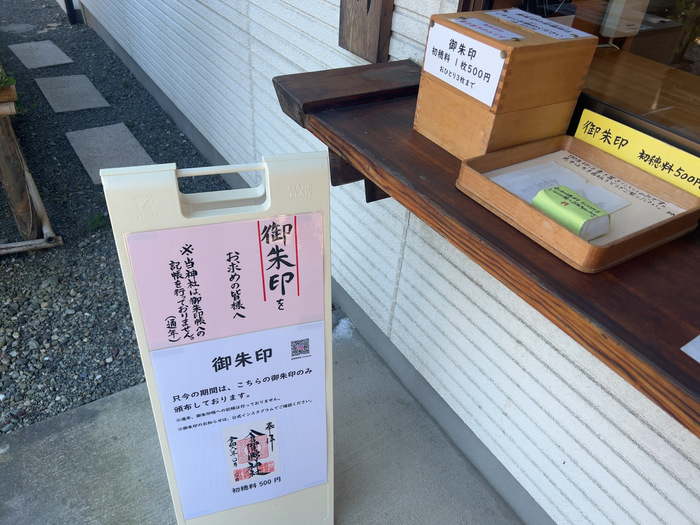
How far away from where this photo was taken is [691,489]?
1497 mm

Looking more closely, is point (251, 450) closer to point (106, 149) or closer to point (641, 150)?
point (641, 150)

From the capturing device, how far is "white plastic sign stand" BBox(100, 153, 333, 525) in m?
1.35

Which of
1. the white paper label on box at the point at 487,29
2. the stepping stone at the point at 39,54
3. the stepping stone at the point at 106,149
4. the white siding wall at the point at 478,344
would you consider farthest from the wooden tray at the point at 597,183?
the stepping stone at the point at 39,54

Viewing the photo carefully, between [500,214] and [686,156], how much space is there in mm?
461

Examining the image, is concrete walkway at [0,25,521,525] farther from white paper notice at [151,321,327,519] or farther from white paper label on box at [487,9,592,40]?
white paper label on box at [487,9,592,40]

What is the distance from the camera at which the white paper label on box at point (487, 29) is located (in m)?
1.24

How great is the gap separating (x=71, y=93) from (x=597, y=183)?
20.0 feet

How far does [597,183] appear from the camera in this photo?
1.29 m

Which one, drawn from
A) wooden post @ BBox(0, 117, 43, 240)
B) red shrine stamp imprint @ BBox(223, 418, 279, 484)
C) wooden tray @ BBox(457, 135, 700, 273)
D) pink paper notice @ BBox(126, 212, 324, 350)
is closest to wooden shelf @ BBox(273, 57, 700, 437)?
wooden tray @ BBox(457, 135, 700, 273)

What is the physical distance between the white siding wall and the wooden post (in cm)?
154

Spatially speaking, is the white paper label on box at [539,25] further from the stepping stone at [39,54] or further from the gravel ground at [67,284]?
the stepping stone at [39,54]

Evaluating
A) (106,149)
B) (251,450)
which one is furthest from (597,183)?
(106,149)

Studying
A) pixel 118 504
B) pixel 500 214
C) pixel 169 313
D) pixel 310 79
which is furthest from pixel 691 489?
pixel 118 504

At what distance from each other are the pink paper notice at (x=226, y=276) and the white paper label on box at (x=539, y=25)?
763 millimetres
